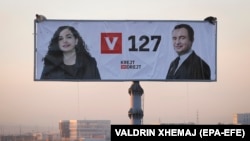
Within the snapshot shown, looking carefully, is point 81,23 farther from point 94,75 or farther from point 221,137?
point 221,137

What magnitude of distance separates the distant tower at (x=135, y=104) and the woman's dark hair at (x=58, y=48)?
243 centimetres

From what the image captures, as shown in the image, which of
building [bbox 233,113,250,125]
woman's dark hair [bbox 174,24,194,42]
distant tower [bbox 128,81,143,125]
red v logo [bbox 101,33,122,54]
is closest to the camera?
distant tower [bbox 128,81,143,125]

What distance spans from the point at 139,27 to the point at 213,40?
10.7 feet

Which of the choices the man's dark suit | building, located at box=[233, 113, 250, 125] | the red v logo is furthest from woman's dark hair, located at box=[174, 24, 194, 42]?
building, located at box=[233, 113, 250, 125]

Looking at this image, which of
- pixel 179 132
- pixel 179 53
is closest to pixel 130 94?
pixel 179 53

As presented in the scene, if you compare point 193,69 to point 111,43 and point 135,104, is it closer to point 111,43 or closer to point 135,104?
point 135,104

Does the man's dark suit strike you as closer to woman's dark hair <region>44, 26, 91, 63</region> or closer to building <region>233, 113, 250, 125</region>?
woman's dark hair <region>44, 26, 91, 63</region>

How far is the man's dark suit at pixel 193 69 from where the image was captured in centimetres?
2520

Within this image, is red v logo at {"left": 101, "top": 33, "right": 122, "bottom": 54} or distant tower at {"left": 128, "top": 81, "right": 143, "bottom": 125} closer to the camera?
distant tower at {"left": 128, "top": 81, "right": 143, "bottom": 125}

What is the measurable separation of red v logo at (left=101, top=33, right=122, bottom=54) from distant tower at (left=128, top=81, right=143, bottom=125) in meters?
1.65

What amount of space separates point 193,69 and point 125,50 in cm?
308

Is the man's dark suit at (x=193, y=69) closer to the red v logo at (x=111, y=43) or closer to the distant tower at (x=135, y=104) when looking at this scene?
the distant tower at (x=135, y=104)

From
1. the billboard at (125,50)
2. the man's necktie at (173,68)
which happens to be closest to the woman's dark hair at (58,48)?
the billboard at (125,50)

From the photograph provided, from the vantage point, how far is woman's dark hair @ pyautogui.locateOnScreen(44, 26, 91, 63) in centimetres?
2522
